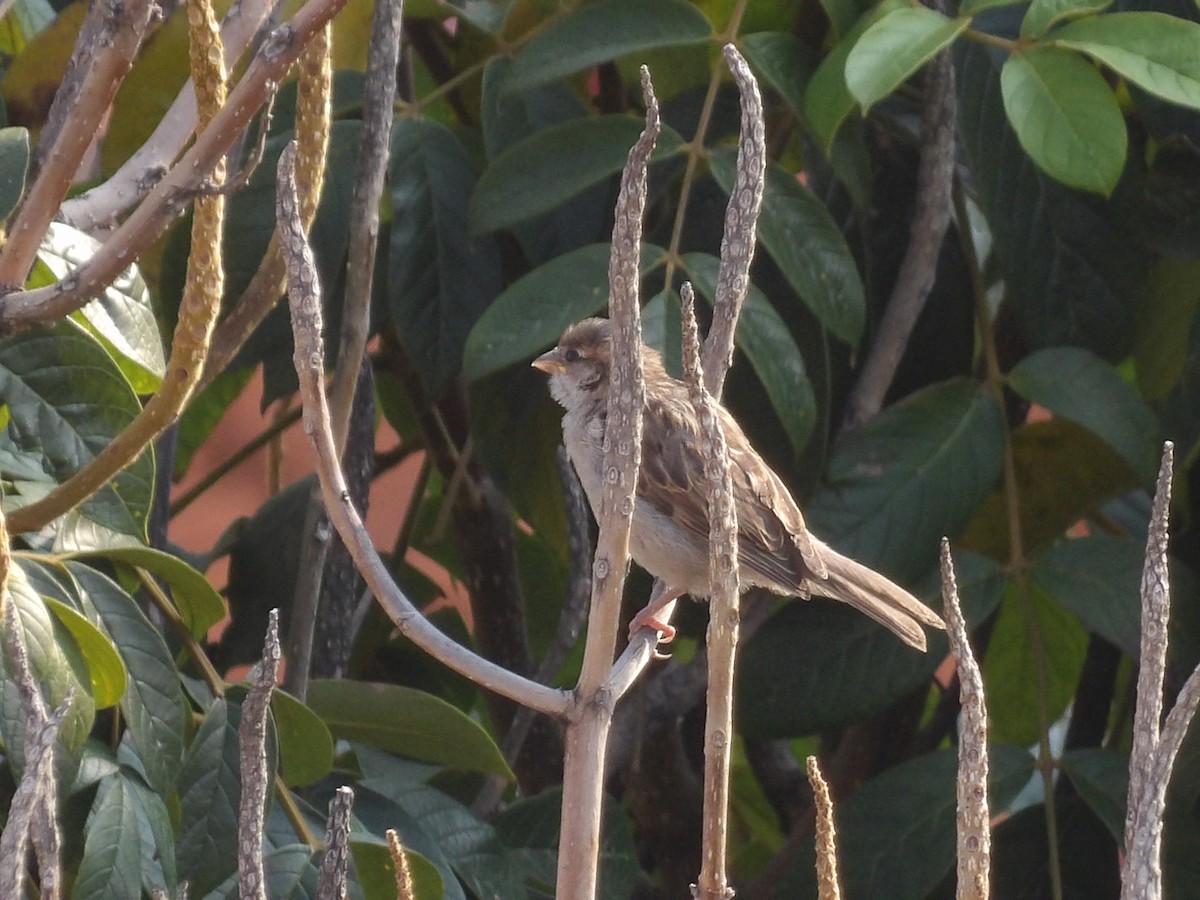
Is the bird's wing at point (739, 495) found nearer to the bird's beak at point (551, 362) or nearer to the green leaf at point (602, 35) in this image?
the bird's beak at point (551, 362)

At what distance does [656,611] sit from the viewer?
7.89ft

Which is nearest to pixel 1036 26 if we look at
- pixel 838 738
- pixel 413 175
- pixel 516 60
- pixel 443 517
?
pixel 516 60

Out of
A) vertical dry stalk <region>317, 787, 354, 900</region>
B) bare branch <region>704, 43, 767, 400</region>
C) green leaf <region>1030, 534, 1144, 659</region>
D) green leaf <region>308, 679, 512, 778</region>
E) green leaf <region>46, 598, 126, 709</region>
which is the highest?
green leaf <region>1030, 534, 1144, 659</region>

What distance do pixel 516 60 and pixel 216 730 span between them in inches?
49.2

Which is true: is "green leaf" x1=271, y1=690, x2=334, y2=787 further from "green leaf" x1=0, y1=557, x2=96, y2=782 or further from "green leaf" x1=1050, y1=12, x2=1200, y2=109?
"green leaf" x1=1050, y1=12, x2=1200, y2=109

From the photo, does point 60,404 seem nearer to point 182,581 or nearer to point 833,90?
point 182,581

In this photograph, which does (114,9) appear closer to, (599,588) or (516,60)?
(599,588)

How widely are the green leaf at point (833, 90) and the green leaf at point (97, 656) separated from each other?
1314mm

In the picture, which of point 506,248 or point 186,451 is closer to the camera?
point 506,248

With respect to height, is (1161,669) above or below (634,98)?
below

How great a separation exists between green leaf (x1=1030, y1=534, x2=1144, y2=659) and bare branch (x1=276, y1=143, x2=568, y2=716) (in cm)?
153

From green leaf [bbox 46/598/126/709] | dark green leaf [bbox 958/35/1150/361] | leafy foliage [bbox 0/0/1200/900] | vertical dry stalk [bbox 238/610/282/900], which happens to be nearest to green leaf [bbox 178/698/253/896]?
leafy foliage [bbox 0/0/1200/900]

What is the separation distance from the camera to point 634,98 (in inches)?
118

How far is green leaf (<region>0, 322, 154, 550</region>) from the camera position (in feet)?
6.05
